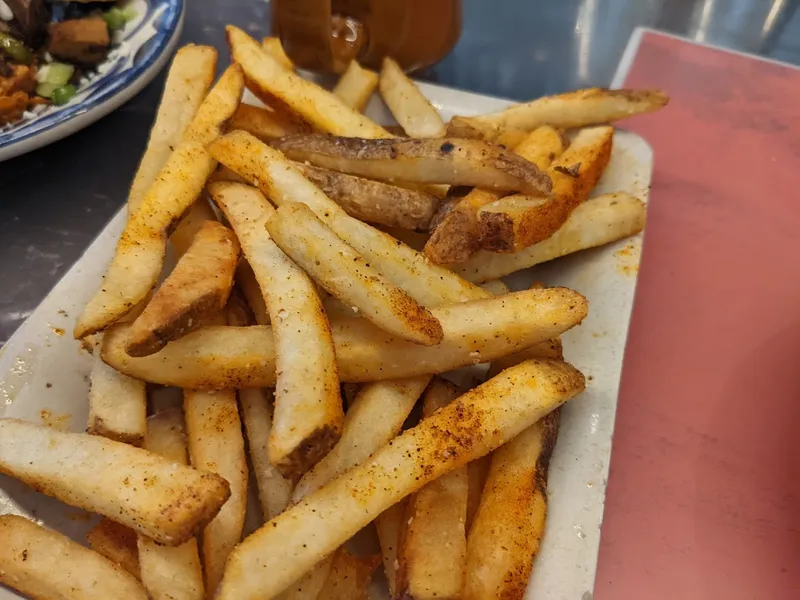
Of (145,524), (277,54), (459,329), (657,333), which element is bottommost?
(657,333)

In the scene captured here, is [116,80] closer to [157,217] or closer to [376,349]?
[157,217]

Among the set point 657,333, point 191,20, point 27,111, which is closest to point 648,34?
point 657,333

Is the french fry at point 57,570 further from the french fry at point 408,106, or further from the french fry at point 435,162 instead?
the french fry at point 408,106

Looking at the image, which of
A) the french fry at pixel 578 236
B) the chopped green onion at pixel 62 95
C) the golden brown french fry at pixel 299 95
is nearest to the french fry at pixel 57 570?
the french fry at pixel 578 236

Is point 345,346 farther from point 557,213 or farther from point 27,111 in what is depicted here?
point 27,111

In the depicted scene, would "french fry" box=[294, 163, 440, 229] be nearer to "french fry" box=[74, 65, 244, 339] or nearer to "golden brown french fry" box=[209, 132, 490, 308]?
"golden brown french fry" box=[209, 132, 490, 308]
